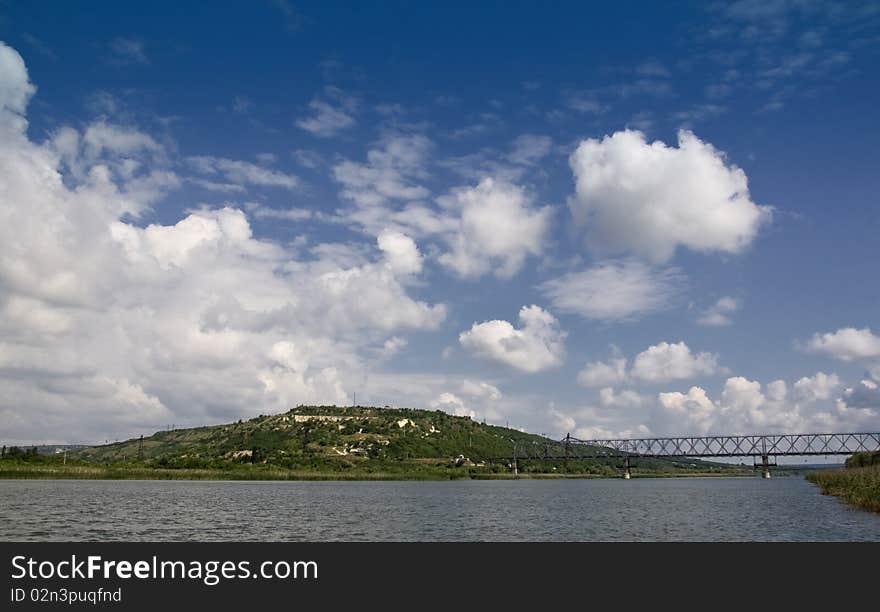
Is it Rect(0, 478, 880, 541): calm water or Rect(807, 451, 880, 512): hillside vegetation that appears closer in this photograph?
Rect(0, 478, 880, 541): calm water

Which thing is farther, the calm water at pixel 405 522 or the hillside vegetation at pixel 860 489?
the hillside vegetation at pixel 860 489

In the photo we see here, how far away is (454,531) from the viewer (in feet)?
240

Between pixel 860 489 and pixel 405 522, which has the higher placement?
pixel 860 489

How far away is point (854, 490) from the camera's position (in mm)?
105375

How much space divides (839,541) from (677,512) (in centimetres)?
4527

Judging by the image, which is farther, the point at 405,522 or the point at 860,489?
the point at 860,489
